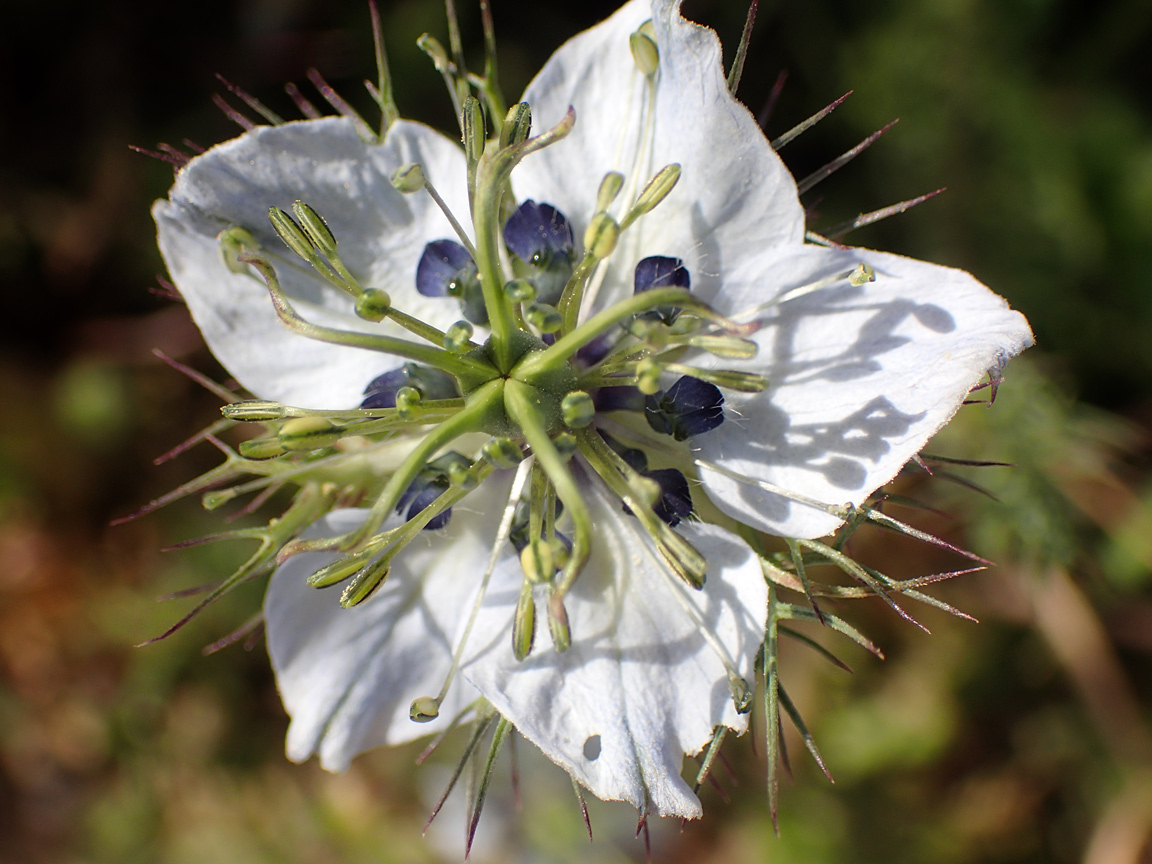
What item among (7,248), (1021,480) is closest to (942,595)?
(1021,480)

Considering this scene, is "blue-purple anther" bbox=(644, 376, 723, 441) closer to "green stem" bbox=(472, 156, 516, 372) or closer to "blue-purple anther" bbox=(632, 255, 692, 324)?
"blue-purple anther" bbox=(632, 255, 692, 324)

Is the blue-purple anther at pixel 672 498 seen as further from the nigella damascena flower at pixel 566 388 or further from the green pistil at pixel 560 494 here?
the green pistil at pixel 560 494

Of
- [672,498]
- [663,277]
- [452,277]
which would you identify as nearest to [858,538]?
[672,498]

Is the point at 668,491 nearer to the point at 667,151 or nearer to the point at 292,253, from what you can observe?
the point at 667,151

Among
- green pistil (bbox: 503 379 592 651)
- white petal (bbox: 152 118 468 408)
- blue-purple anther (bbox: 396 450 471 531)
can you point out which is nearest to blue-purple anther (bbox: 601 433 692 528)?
green pistil (bbox: 503 379 592 651)

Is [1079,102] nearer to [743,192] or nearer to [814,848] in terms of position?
[743,192]

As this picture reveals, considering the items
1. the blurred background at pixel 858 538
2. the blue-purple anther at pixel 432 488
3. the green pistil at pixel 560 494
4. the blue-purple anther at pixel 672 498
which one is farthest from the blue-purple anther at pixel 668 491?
the blurred background at pixel 858 538
